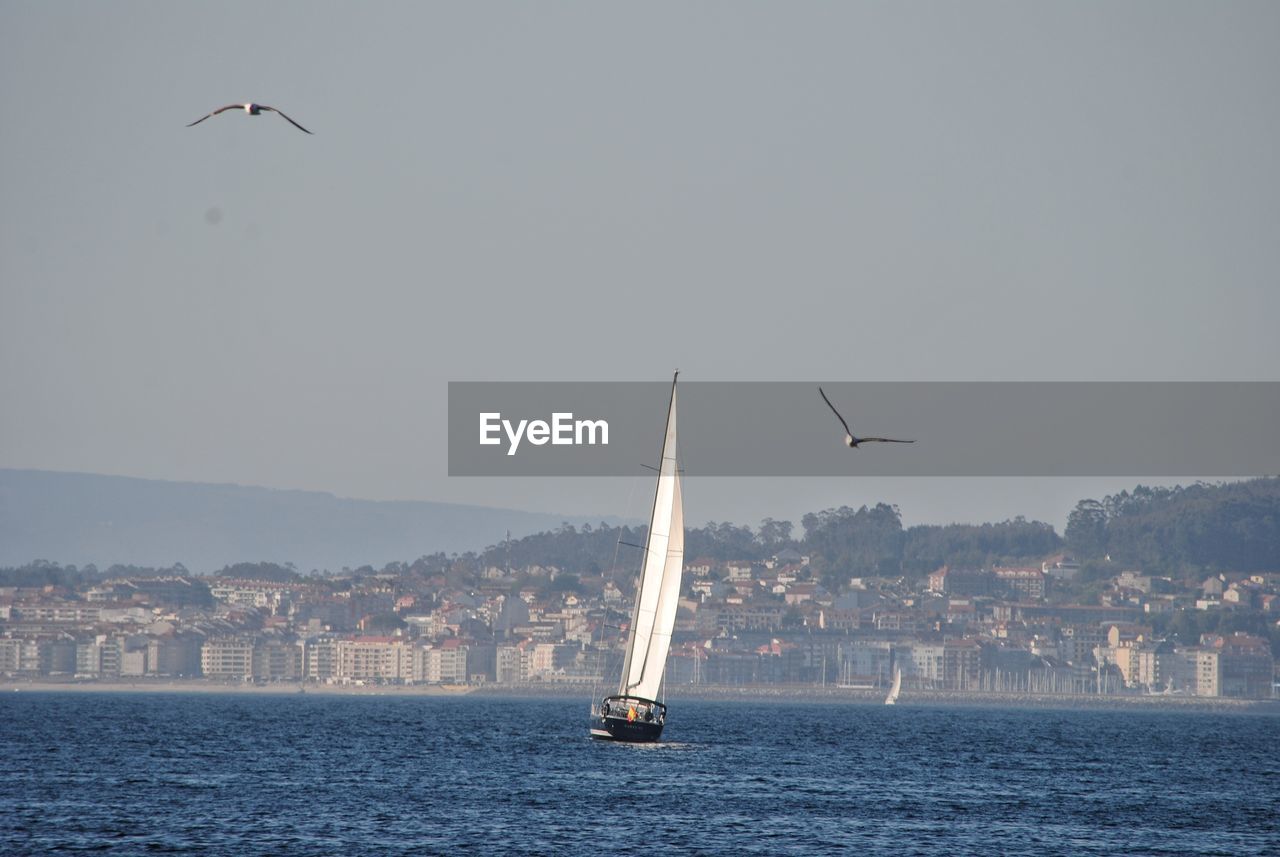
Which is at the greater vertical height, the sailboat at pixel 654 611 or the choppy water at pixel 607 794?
the sailboat at pixel 654 611

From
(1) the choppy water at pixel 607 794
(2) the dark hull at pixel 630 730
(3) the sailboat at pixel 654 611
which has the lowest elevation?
(1) the choppy water at pixel 607 794

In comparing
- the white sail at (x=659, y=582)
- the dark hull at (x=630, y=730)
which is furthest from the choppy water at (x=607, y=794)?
the white sail at (x=659, y=582)

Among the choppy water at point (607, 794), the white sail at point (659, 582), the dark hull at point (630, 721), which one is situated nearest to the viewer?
the choppy water at point (607, 794)

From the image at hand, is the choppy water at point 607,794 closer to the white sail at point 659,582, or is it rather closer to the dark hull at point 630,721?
the dark hull at point 630,721

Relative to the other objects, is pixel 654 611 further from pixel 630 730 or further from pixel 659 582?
pixel 630 730

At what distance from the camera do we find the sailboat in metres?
92.5

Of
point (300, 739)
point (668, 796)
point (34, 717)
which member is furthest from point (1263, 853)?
point (34, 717)

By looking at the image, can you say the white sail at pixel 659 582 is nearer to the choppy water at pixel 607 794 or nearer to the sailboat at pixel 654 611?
the sailboat at pixel 654 611

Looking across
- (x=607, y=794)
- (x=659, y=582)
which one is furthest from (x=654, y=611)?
(x=607, y=794)

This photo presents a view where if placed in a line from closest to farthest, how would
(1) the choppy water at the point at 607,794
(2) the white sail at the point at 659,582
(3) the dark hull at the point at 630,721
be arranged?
(1) the choppy water at the point at 607,794 → (2) the white sail at the point at 659,582 → (3) the dark hull at the point at 630,721

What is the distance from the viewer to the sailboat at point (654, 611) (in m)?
92.5

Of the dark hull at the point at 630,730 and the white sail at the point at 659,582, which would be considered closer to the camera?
the white sail at the point at 659,582

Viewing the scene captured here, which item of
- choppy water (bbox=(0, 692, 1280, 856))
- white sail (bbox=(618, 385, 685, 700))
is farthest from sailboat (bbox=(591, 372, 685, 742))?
choppy water (bbox=(0, 692, 1280, 856))

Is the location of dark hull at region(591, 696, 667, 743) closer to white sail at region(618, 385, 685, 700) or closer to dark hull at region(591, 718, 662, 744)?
dark hull at region(591, 718, 662, 744)
